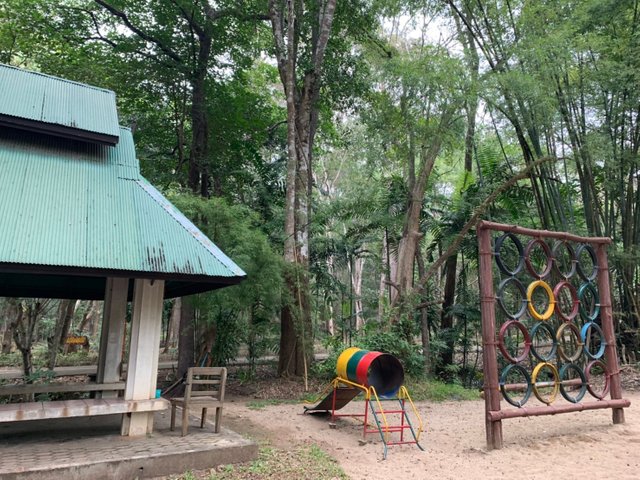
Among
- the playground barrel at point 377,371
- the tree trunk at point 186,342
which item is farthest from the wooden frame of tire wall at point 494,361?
the tree trunk at point 186,342

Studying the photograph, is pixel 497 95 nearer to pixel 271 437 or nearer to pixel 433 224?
pixel 433 224

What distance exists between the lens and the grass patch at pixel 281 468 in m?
4.32

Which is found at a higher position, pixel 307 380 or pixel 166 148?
pixel 166 148

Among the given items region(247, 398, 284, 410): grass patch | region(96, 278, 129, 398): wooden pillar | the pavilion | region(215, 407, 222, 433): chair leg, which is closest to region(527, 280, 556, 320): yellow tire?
the pavilion

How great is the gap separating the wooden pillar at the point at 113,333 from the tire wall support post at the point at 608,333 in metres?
7.16

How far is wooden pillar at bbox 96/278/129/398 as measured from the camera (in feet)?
19.5

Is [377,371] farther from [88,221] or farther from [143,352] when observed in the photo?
[88,221]

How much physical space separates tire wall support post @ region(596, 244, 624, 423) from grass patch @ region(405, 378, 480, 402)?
3.45 m

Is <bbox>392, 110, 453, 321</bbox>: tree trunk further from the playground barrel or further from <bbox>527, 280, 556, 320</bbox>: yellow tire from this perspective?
<bbox>527, 280, 556, 320</bbox>: yellow tire

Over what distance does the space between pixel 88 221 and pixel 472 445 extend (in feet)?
17.8

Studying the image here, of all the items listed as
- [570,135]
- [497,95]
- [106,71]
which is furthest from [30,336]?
[570,135]

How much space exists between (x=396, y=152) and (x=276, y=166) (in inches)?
138

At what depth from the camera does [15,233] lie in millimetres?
4324

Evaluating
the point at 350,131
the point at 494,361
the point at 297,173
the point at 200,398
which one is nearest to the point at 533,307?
the point at 494,361
